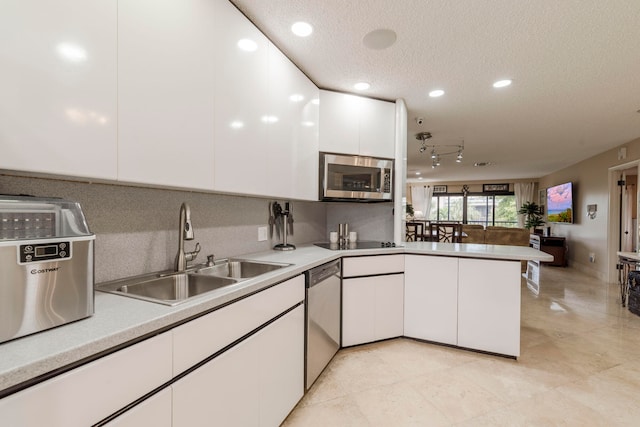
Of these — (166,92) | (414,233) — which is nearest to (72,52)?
(166,92)

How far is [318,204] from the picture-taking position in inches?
127

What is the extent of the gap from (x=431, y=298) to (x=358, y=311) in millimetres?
678

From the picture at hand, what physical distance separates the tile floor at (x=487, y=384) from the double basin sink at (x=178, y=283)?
914 mm

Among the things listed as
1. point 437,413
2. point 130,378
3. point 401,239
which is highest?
point 401,239

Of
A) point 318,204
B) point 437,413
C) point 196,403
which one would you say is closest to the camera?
point 196,403

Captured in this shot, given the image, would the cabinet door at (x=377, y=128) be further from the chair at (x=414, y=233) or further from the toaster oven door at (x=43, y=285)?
the toaster oven door at (x=43, y=285)

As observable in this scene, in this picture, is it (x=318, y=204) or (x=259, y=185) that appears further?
(x=318, y=204)

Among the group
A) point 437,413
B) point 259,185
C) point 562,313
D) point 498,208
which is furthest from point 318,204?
point 498,208

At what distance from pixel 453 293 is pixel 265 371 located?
1.81m

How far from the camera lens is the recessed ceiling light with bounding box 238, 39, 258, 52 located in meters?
1.67

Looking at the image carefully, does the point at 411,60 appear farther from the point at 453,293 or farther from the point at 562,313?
the point at 562,313

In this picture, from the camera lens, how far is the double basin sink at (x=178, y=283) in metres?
1.29

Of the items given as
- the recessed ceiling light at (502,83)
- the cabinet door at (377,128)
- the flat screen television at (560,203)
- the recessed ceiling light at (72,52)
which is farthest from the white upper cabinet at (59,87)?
the flat screen television at (560,203)

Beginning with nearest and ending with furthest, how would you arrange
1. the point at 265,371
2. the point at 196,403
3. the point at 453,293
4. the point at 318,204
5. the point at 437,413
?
1. the point at 196,403
2. the point at 265,371
3. the point at 437,413
4. the point at 453,293
5. the point at 318,204
